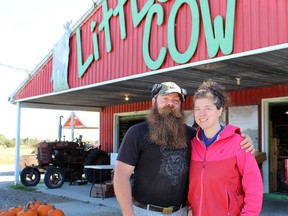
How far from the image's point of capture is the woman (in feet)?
8.37

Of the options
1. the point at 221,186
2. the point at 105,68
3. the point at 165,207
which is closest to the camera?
the point at 221,186

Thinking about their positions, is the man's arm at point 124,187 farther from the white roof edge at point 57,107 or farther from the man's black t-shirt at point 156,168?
the white roof edge at point 57,107

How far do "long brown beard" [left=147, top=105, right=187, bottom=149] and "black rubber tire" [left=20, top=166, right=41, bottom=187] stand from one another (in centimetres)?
995

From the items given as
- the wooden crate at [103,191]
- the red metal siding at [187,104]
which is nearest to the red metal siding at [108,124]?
the red metal siding at [187,104]

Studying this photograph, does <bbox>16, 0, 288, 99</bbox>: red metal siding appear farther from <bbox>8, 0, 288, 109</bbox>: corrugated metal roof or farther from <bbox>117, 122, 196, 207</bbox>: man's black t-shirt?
<bbox>117, 122, 196, 207</bbox>: man's black t-shirt

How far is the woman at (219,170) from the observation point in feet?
8.37

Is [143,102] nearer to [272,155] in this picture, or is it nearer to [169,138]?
[272,155]

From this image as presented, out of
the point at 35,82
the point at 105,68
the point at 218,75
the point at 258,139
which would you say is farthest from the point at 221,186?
the point at 35,82

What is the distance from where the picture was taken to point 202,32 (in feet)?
20.3

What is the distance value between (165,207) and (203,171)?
0.43 metres

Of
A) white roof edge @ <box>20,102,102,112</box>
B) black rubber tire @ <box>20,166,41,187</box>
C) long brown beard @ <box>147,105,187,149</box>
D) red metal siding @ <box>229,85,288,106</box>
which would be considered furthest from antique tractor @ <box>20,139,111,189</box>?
long brown beard @ <box>147,105,187,149</box>

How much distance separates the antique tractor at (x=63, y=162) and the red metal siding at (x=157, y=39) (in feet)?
6.35

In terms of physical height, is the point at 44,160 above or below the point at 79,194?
above

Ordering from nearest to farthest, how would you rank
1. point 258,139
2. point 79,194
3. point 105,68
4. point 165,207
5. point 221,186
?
point 221,186 < point 165,207 < point 105,68 < point 258,139 < point 79,194
